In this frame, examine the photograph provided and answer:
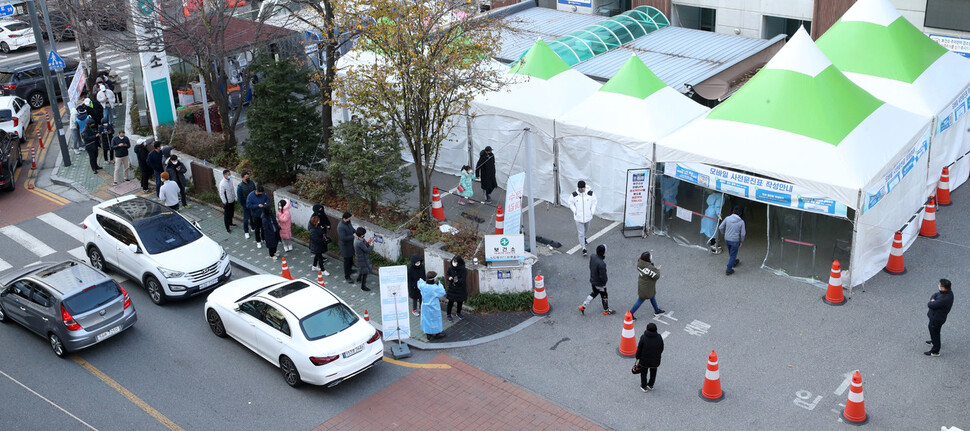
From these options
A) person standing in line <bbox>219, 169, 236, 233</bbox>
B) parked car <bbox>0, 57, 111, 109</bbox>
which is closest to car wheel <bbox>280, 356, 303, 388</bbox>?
person standing in line <bbox>219, 169, 236, 233</bbox>

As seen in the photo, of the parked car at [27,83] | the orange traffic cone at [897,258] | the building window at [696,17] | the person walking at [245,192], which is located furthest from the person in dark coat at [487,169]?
the parked car at [27,83]

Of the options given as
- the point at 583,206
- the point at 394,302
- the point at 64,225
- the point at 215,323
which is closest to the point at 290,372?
the point at 394,302

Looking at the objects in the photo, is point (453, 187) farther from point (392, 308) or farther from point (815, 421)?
point (815, 421)

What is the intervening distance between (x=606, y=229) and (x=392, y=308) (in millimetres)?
6336

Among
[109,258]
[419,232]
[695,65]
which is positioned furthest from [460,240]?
[695,65]

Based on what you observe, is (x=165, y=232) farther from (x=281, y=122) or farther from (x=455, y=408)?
(x=455, y=408)

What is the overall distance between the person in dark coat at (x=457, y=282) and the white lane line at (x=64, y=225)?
1012cm

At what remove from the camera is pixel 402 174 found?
18875 millimetres

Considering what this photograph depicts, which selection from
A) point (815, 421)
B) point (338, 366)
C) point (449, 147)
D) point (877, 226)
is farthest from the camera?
point (449, 147)

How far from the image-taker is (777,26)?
2728 centimetres

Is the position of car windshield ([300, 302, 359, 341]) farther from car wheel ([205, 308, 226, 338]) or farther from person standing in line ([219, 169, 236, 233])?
person standing in line ([219, 169, 236, 233])

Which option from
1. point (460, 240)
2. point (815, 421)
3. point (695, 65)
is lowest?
point (815, 421)

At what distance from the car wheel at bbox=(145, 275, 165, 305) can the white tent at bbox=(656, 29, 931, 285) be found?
1060cm

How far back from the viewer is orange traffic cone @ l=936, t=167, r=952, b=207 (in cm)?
1919
